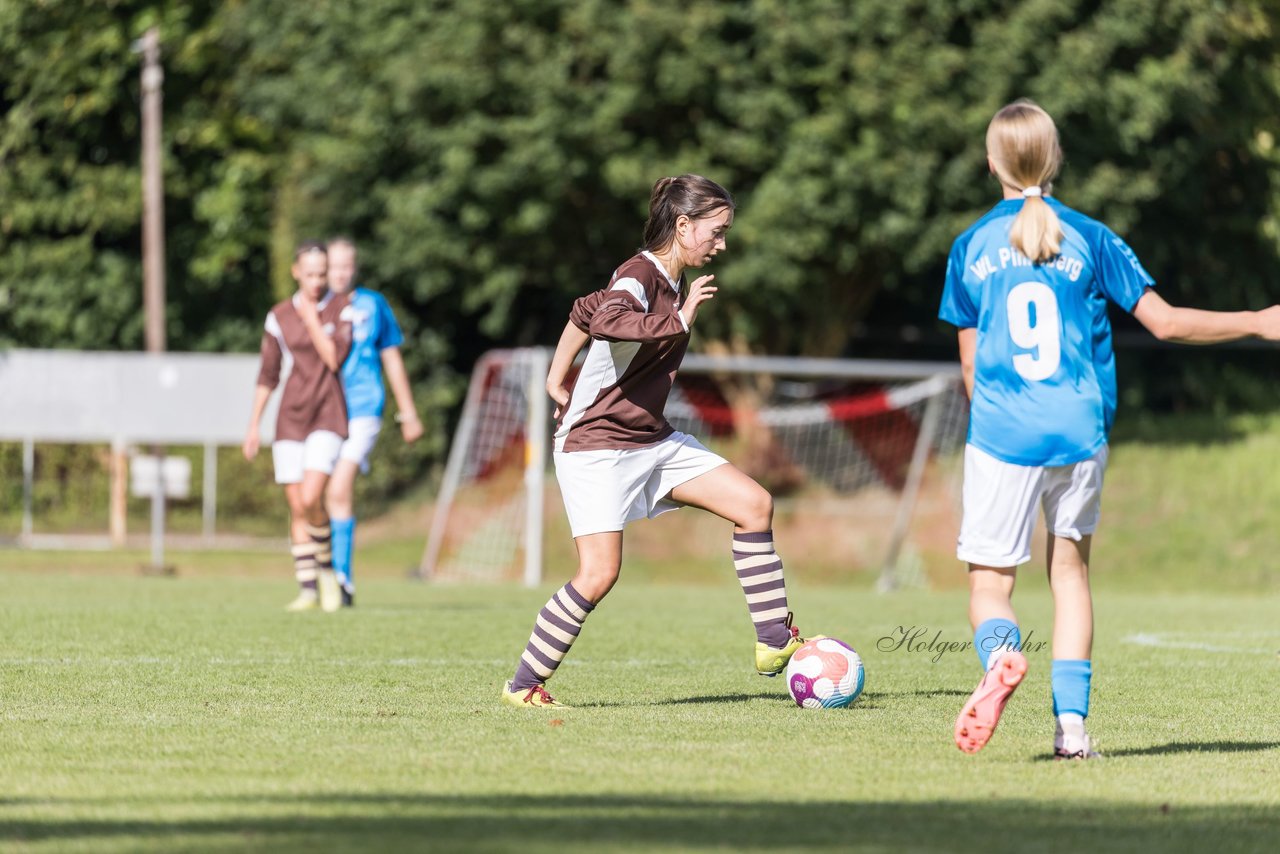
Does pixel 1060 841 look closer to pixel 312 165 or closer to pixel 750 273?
pixel 750 273

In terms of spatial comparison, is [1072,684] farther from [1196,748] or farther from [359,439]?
[359,439]

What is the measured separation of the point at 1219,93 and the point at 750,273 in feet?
22.2

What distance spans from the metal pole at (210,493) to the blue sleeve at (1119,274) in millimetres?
18443

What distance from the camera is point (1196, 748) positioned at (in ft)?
19.1

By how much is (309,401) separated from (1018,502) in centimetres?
668

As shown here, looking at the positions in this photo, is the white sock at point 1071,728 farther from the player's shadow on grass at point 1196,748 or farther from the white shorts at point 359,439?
the white shorts at point 359,439

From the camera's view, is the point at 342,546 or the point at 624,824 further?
the point at 342,546

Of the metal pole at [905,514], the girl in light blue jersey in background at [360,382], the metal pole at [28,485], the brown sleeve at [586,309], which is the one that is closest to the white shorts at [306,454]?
the girl in light blue jersey in background at [360,382]

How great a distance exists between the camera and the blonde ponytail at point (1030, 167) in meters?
5.32

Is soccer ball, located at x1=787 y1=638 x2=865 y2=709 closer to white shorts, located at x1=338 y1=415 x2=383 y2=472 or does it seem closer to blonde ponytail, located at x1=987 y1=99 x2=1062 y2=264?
blonde ponytail, located at x1=987 y1=99 x2=1062 y2=264

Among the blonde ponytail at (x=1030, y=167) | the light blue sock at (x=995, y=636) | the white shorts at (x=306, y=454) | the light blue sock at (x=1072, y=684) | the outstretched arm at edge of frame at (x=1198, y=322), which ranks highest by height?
the blonde ponytail at (x=1030, y=167)

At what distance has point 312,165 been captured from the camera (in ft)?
81.0

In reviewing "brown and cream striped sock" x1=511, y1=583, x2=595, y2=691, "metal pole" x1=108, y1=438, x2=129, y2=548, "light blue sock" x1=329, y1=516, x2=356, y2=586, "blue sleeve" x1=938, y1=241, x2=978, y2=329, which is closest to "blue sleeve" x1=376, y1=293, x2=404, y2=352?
"light blue sock" x1=329, y1=516, x2=356, y2=586

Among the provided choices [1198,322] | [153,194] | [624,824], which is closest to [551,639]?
[624,824]
